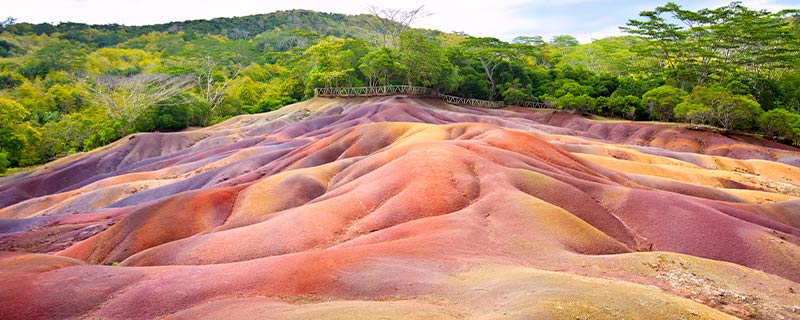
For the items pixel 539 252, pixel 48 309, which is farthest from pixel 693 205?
pixel 48 309

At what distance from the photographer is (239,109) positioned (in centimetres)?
7831

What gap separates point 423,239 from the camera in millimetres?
15234

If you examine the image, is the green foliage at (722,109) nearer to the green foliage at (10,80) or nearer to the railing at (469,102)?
the railing at (469,102)

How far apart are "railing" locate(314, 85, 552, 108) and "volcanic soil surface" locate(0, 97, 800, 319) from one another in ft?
100

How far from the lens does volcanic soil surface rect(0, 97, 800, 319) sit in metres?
11.0

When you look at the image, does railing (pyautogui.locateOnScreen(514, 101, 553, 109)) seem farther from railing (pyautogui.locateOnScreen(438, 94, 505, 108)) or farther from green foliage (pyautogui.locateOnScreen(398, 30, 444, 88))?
green foliage (pyautogui.locateOnScreen(398, 30, 444, 88))

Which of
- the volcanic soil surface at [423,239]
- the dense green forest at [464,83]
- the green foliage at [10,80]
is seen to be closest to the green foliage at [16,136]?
the dense green forest at [464,83]

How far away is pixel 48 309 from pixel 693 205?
879 inches

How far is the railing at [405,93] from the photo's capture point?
6712 centimetres

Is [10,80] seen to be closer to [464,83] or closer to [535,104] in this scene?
[464,83]

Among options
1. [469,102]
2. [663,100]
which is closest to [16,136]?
[469,102]

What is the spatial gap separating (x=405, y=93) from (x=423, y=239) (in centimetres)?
5277

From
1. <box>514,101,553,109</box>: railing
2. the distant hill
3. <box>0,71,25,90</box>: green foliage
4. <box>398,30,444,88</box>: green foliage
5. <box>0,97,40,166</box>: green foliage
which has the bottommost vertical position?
<box>0,97,40,166</box>: green foliage

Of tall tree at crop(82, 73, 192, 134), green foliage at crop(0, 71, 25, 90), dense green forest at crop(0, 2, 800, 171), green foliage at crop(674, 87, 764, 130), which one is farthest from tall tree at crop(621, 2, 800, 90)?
green foliage at crop(0, 71, 25, 90)
